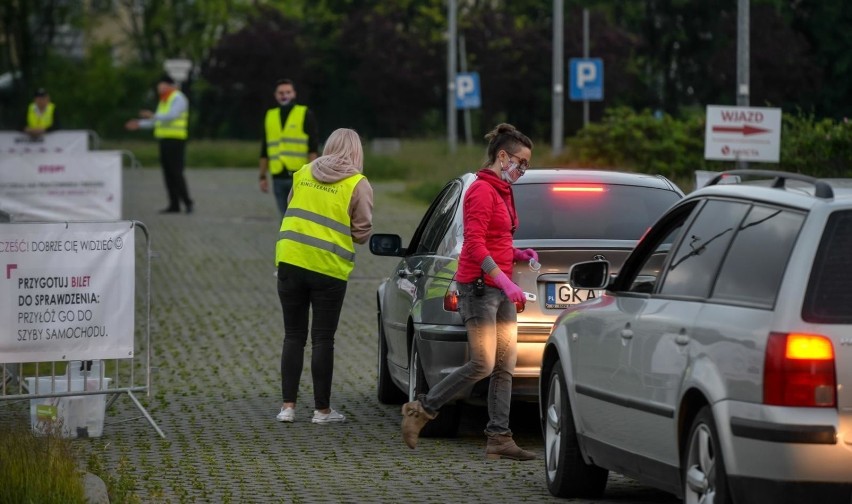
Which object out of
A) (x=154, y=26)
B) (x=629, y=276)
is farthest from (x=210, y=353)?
(x=154, y=26)

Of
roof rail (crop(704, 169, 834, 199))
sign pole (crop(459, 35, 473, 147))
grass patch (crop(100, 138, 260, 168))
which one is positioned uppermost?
roof rail (crop(704, 169, 834, 199))

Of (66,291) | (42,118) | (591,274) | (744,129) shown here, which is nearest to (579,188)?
(591,274)

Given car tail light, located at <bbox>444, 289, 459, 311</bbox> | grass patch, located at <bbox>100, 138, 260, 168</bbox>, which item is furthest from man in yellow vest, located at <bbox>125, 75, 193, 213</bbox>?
grass patch, located at <bbox>100, 138, 260, 168</bbox>

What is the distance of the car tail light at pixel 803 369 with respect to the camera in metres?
6.10

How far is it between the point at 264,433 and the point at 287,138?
906cm

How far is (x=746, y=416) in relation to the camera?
625 centimetres

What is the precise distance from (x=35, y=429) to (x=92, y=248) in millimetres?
1037

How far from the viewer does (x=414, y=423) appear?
32.4 ft

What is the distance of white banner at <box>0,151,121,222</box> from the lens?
920 inches

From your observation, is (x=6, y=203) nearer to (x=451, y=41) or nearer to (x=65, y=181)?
(x=65, y=181)

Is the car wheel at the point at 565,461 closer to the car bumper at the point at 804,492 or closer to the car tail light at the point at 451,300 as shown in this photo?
the car tail light at the point at 451,300

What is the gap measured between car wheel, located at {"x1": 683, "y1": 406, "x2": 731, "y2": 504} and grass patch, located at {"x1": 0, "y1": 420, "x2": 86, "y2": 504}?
234 cm

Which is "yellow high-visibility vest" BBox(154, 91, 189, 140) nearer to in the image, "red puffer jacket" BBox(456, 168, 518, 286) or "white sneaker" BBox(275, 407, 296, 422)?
"white sneaker" BBox(275, 407, 296, 422)

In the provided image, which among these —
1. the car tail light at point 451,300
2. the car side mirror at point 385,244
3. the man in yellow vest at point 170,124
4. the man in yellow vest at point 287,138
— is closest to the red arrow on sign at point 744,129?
the man in yellow vest at point 287,138
